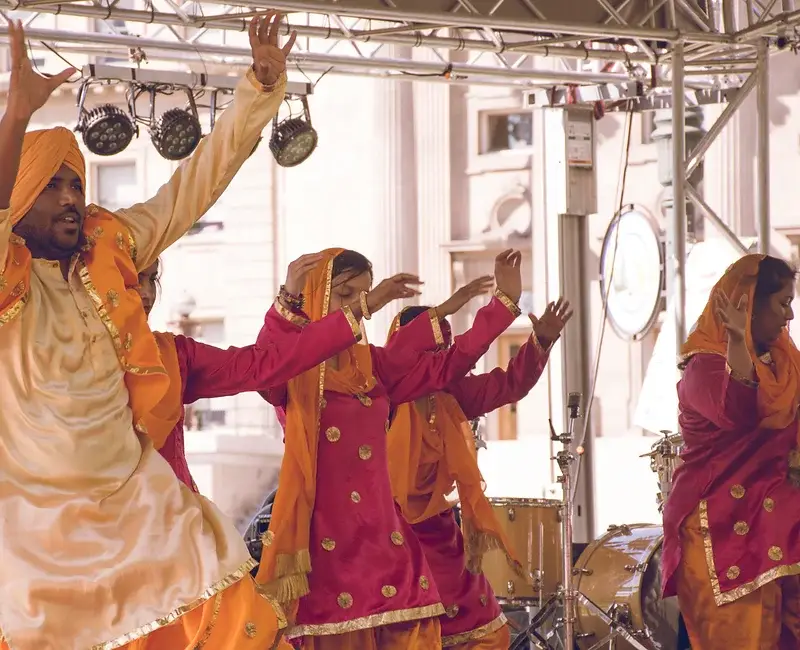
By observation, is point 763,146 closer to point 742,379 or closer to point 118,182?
point 742,379

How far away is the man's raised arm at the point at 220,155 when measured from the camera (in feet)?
11.6

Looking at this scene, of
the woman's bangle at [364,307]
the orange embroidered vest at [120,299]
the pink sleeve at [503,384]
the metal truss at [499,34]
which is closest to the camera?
the orange embroidered vest at [120,299]

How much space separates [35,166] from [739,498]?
2.85m

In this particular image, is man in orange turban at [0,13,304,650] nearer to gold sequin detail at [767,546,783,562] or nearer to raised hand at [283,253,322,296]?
raised hand at [283,253,322,296]

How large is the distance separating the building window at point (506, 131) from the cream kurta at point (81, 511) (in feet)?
58.8

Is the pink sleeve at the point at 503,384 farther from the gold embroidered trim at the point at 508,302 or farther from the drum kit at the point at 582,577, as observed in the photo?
the gold embroidered trim at the point at 508,302

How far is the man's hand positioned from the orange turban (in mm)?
502

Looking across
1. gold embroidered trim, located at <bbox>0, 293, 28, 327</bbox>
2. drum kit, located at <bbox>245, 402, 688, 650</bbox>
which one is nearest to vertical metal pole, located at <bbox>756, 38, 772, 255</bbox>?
drum kit, located at <bbox>245, 402, 688, 650</bbox>

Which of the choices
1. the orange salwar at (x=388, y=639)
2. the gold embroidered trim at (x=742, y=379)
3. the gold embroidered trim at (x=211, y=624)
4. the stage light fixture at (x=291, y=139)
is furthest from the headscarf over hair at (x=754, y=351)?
the stage light fixture at (x=291, y=139)

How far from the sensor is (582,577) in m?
6.51

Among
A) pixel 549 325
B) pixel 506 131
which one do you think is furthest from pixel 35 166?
pixel 506 131

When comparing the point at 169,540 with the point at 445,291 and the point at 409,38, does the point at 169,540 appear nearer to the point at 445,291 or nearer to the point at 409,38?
the point at 409,38

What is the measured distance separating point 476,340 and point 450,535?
90cm

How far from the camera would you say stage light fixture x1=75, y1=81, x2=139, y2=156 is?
26.1 ft
